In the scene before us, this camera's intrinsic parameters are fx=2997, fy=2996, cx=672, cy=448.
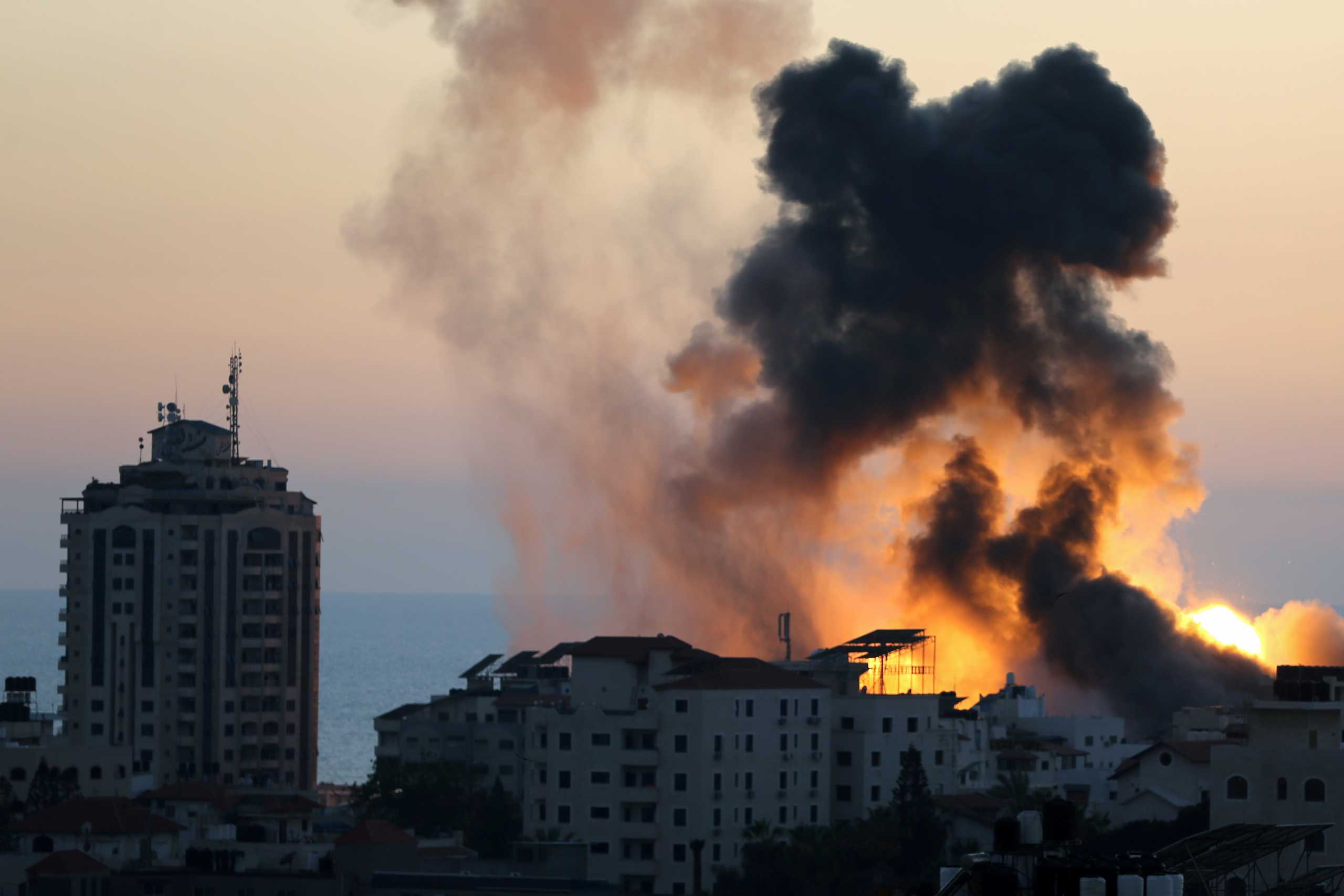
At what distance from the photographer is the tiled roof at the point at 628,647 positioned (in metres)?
121

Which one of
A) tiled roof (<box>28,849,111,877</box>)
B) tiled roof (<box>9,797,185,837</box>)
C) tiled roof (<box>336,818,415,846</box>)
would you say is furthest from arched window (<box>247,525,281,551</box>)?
tiled roof (<box>336,818,415,846</box>)

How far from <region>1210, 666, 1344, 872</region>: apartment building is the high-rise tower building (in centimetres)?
9315

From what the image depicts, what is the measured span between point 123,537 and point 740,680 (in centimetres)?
6066

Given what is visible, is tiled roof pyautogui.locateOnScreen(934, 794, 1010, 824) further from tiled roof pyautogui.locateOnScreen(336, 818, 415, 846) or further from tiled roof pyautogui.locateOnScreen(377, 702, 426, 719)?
tiled roof pyautogui.locateOnScreen(377, 702, 426, 719)

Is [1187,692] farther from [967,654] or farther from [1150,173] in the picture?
[1150,173]

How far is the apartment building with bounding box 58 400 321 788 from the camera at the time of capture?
16238 centimetres

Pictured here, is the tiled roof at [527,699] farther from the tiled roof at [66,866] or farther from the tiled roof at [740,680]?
the tiled roof at [66,866]

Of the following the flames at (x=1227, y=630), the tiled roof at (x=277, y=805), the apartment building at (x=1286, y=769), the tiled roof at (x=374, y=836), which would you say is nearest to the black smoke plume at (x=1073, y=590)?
the flames at (x=1227, y=630)

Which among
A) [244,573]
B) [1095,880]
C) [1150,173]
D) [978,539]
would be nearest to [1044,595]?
[978,539]

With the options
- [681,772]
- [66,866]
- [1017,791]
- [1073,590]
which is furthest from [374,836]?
[1073,590]

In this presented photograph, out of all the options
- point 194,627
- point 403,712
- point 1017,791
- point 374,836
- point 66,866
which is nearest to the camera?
point 66,866

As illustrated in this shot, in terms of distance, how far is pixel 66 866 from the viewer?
360 feet

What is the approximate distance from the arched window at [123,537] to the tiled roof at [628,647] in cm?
4963

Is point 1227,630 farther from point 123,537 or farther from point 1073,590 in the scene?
point 123,537
